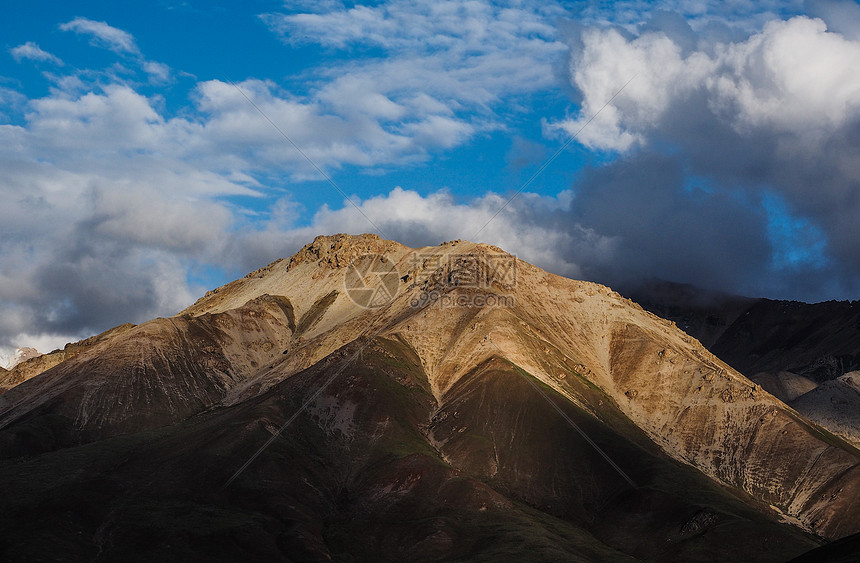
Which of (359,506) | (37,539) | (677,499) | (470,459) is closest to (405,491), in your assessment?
(359,506)

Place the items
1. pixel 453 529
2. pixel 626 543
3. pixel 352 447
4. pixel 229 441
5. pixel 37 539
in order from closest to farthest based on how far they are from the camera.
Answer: pixel 37 539 < pixel 453 529 < pixel 626 543 < pixel 229 441 < pixel 352 447

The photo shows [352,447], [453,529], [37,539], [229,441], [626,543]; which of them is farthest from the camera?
[352,447]

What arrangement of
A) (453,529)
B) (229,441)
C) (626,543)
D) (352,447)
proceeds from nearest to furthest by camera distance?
(453,529) < (626,543) < (229,441) < (352,447)

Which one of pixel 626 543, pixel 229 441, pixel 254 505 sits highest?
pixel 229 441

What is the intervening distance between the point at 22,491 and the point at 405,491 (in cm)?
7084

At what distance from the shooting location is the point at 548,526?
167000 millimetres

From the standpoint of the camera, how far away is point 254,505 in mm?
164250

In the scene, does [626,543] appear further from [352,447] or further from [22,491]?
[22,491]

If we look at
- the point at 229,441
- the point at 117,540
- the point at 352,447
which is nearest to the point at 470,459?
the point at 352,447

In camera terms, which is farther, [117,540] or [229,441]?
[229,441]

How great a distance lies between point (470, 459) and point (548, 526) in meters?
33.9

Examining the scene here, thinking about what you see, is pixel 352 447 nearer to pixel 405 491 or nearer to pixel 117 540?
pixel 405 491

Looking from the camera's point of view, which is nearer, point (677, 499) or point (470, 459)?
point (677, 499)

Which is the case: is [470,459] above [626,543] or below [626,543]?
above
